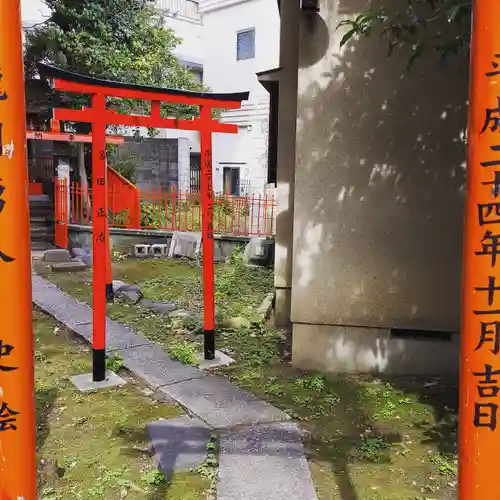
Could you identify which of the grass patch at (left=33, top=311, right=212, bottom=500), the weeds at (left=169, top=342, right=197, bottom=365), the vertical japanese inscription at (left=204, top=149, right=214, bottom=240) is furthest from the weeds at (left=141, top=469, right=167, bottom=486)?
the vertical japanese inscription at (left=204, top=149, right=214, bottom=240)

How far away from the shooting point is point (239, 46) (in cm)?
2016

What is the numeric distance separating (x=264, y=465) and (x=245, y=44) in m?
18.7

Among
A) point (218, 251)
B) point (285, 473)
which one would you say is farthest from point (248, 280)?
point (285, 473)

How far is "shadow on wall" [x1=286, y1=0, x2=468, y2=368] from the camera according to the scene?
205 inches

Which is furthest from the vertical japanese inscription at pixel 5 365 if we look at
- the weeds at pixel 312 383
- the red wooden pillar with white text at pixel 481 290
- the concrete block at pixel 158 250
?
the concrete block at pixel 158 250

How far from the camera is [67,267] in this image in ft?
35.1

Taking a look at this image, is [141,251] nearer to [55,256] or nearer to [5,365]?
[55,256]

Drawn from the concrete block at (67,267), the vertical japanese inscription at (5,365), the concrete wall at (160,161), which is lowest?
the concrete block at (67,267)

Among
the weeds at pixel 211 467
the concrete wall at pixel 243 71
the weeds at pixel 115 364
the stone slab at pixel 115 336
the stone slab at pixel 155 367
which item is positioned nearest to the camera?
the weeds at pixel 211 467

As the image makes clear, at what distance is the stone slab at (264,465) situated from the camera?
338 cm

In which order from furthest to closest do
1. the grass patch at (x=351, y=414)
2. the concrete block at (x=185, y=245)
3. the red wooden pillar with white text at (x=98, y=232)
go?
the concrete block at (x=185, y=245), the red wooden pillar with white text at (x=98, y=232), the grass patch at (x=351, y=414)

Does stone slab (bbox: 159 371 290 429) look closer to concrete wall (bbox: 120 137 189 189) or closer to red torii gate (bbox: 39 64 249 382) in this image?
red torii gate (bbox: 39 64 249 382)

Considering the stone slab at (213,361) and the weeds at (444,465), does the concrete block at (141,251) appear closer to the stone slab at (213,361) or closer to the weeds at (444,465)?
the stone slab at (213,361)

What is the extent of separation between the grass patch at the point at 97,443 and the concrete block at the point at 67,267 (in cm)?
495
